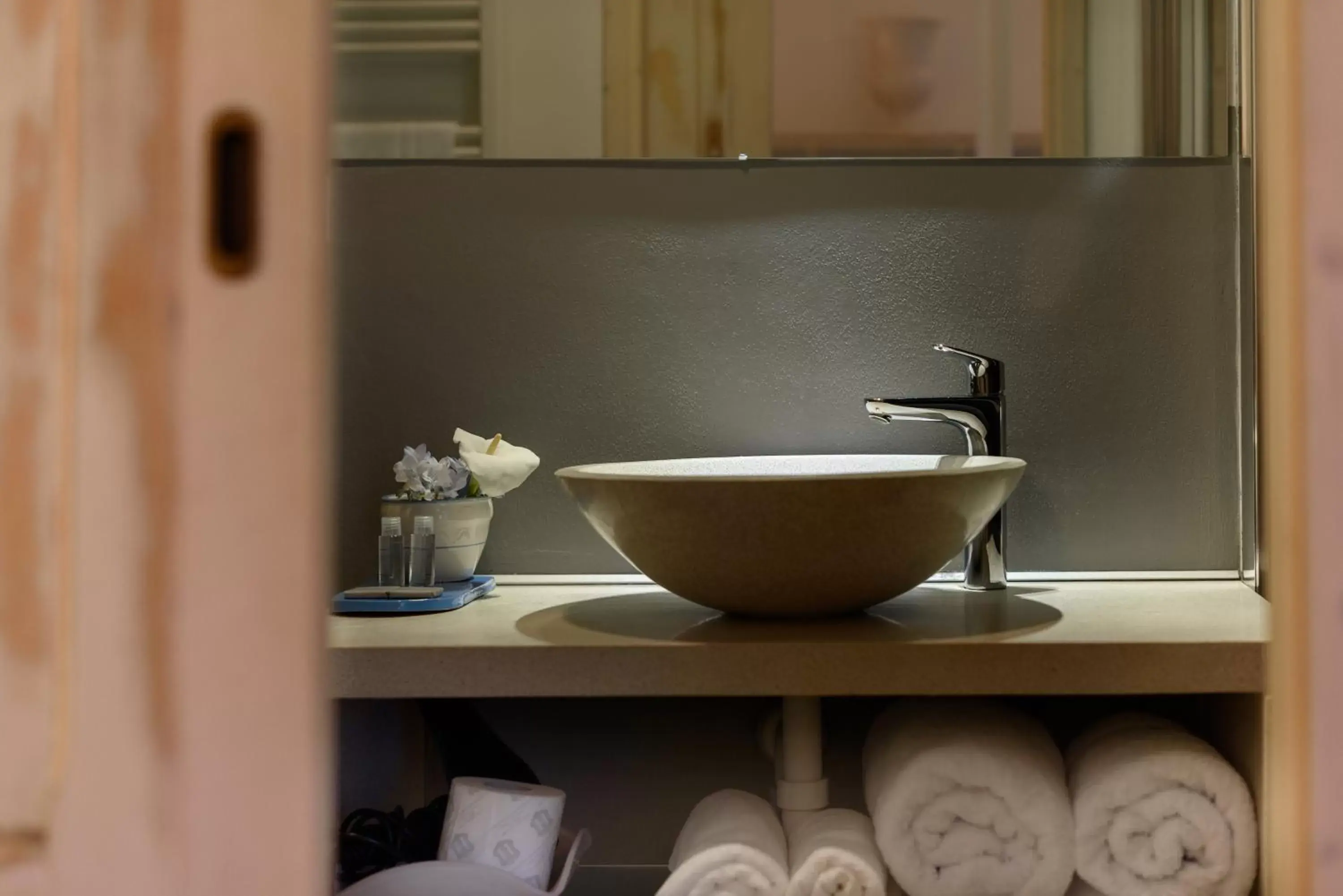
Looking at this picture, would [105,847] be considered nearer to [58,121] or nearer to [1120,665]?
[58,121]

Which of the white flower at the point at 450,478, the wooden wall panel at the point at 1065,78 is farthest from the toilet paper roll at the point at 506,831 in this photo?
the wooden wall panel at the point at 1065,78

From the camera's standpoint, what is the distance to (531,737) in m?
1.25

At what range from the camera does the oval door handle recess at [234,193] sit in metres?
0.38

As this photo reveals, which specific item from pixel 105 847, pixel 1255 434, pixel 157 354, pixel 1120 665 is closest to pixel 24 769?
pixel 105 847

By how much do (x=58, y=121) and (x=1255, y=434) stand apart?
1.21 m

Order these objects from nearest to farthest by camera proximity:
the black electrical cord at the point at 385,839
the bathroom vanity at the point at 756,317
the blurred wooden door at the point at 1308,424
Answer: the blurred wooden door at the point at 1308,424 → the black electrical cord at the point at 385,839 → the bathroom vanity at the point at 756,317

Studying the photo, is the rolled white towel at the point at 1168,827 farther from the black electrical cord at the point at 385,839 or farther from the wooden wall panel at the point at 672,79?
the wooden wall panel at the point at 672,79

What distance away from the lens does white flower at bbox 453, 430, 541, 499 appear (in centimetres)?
119

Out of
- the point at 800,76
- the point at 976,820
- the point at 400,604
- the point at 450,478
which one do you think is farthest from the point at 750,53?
the point at 976,820

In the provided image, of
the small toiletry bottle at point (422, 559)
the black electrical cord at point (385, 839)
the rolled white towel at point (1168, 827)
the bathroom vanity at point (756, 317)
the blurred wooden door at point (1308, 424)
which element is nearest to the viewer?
the blurred wooden door at point (1308, 424)

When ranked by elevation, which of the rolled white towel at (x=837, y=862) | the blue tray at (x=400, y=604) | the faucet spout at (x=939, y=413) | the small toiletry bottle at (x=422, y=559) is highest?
the faucet spout at (x=939, y=413)

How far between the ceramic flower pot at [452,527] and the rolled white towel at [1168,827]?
635 mm

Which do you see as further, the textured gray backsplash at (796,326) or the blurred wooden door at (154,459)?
the textured gray backsplash at (796,326)

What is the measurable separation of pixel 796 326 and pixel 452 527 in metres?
0.45
